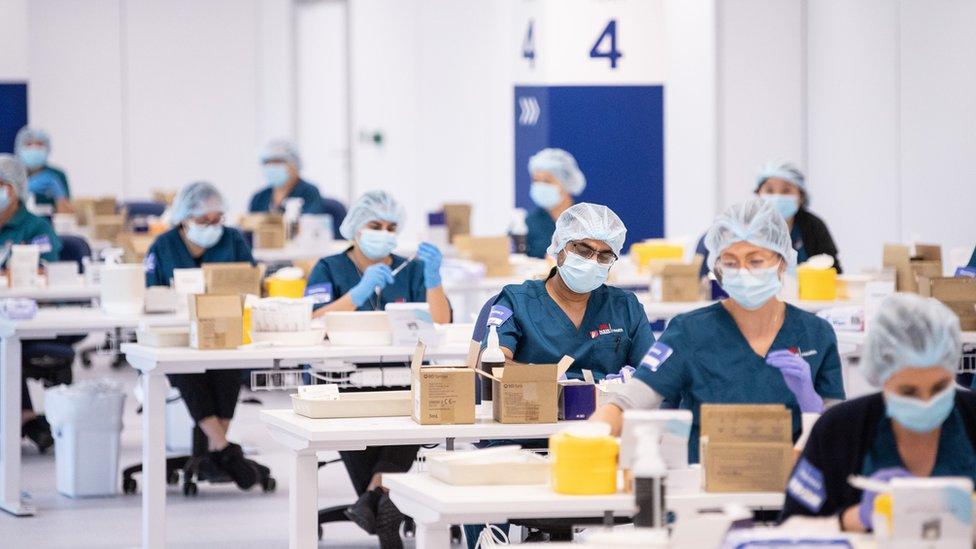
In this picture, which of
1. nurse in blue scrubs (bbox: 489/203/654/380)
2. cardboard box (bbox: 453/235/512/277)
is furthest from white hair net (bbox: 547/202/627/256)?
cardboard box (bbox: 453/235/512/277)

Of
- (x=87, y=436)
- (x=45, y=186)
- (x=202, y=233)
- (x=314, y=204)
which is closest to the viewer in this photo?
(x=87, y=436)

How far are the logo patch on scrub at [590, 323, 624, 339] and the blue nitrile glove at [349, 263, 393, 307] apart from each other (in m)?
1.59

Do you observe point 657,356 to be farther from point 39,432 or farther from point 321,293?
point 39,432

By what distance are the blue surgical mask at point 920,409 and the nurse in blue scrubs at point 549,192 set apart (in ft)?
18.2

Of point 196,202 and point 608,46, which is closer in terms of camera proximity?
point 196,202

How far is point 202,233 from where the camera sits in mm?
6977

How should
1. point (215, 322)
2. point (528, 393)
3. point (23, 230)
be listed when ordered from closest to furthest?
point (528, 393) < point (215, 322) < point (23, 230)

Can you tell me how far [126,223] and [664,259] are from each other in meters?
5.00

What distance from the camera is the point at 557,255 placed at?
15.9 ft

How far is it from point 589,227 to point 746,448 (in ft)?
4.94

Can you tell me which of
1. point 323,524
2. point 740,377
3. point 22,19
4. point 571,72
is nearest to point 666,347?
point 740,377

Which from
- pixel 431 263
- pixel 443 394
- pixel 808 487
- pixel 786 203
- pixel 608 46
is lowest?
pixel 808 487

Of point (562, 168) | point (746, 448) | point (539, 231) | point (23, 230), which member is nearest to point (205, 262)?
point (23, 230)

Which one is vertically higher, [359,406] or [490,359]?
[490,359]
